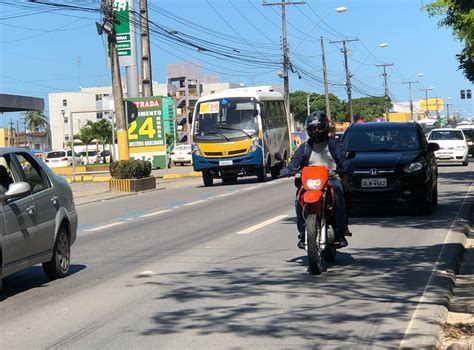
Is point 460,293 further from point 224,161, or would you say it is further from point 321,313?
point 224,161

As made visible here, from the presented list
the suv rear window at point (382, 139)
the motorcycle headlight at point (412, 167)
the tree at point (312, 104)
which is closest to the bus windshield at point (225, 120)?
the suv rear window at point (382, 139)

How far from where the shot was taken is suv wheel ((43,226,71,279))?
28.9 feet

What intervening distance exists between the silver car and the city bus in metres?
17.3

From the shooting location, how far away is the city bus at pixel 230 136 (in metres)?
26.7

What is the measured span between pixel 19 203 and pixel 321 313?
338 cm

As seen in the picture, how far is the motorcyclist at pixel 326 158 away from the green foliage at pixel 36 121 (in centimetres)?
11085

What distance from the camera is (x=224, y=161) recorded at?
87.5ft

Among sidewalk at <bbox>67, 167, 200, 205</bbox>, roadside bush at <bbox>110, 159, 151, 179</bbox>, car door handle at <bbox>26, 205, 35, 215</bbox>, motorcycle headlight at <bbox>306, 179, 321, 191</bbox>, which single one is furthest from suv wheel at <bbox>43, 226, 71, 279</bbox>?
roadside bush at <bbox>110, 159, 151, 179</bbox>

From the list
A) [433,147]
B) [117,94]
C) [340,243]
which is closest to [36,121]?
[117,94]

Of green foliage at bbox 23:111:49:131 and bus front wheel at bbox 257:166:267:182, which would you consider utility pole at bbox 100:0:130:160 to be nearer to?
bus front wheel at bbox 257:166:267:182

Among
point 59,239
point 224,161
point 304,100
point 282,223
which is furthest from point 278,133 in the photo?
point 304,100

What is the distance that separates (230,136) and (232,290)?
1924 cm

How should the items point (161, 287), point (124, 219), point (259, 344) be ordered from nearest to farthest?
point (259, 344) < point (161, 287) < point (124, 219)

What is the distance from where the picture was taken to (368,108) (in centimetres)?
12862
